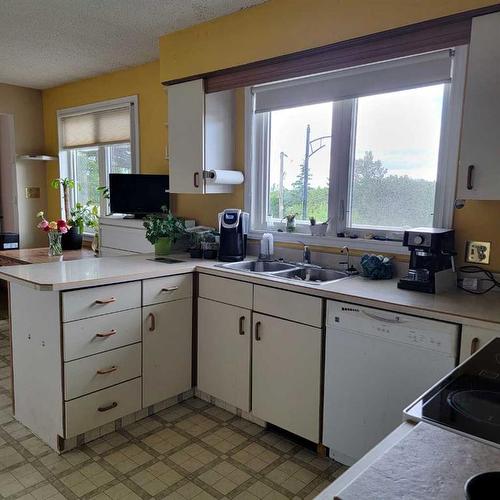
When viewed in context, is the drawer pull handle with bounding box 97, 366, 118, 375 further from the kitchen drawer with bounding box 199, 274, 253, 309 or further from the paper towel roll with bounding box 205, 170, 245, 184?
the paper towel roll with bounding box 205, 170, 245, 184

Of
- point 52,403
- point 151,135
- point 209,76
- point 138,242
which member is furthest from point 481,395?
point 151,135

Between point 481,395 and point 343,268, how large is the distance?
166 centimetres

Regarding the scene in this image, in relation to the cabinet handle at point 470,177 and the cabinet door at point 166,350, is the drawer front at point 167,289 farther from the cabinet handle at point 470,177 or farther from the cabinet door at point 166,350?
the cabinet handle at point 470,177

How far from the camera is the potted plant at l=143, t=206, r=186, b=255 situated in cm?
311

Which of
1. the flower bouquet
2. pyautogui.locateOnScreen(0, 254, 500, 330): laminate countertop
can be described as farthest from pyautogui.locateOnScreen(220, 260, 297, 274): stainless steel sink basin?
the flower bouquet

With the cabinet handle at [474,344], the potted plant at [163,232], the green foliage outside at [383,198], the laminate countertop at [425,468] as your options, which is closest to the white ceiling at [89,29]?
the green foliage outside at [383,198]

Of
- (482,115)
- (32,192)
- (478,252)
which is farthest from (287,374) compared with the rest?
(32,192)

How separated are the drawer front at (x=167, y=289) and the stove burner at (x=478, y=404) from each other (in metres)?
1.82

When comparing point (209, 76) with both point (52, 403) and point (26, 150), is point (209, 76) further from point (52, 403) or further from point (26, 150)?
point (26, 150)

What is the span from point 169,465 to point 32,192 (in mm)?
4063

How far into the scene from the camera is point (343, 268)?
269cm

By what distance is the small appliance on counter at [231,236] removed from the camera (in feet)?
9.49

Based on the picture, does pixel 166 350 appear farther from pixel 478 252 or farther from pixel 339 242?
pixel 478 252

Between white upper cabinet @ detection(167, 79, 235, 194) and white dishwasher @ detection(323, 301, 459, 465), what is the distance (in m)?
1.48
